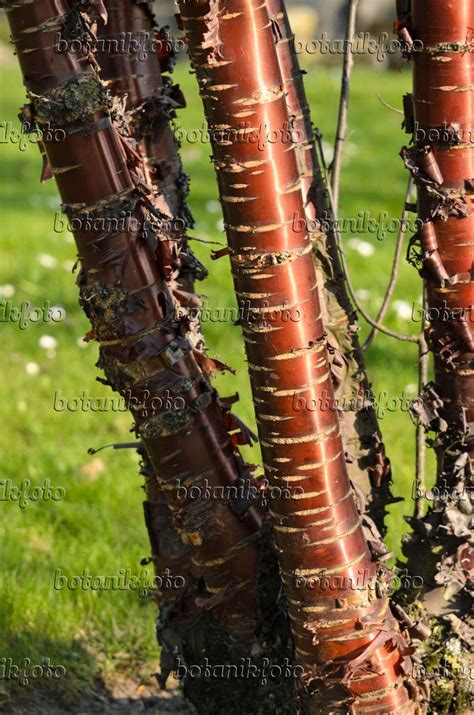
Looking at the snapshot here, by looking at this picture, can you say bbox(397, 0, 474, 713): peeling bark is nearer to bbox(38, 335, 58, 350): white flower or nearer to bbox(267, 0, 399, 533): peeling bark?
bbox(267, 0, 399, 533): peeling bark

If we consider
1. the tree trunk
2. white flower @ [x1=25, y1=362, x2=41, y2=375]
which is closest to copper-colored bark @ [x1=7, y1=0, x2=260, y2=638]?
the tree trunk

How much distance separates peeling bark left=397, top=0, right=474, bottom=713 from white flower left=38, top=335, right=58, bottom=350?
3274 mm

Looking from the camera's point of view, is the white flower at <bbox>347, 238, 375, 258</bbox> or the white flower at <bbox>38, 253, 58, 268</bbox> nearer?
the white flower at <bbox>38, 253, 58, 268</bbox>

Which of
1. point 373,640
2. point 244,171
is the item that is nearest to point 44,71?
point 244,171

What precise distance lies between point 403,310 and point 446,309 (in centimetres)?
316

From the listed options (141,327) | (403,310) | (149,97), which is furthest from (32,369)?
(141,327)

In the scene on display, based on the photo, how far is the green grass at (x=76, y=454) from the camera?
116 inches

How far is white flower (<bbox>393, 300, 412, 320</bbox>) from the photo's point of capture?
511cm

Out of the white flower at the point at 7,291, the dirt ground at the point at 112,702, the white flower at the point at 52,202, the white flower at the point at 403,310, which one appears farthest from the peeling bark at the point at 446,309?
the white flower at the point at 52,202

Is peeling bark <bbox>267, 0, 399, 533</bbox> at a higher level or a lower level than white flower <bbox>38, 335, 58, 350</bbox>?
higher

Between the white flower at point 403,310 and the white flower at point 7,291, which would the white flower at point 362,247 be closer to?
the white flower at point 403,310

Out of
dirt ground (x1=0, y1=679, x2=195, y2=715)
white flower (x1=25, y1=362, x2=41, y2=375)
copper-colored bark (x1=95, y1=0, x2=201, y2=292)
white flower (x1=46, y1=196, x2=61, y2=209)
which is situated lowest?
dirt ground (x1=0, y1=679, x2=195, y2=715)

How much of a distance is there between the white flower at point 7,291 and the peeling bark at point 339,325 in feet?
12.2

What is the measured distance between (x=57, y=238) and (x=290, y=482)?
18.0 feet
